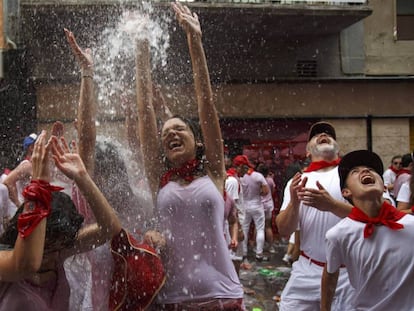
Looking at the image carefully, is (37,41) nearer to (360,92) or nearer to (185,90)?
(185,90)

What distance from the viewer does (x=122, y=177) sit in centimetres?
321

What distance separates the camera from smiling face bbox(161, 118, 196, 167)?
10.1 feet

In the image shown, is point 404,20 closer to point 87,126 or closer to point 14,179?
point 14,179

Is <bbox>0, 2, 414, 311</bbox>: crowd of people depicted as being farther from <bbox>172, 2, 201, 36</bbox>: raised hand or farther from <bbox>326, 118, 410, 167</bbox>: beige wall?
<bbox>326, 118, 410, 167</bbox>: beige wall

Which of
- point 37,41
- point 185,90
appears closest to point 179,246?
point 185,90

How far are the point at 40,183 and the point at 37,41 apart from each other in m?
11.5

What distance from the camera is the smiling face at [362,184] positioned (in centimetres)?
302

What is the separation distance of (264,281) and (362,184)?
4904 millimetres

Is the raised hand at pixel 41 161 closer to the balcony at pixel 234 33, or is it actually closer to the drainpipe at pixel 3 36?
the balcony at pixel 234 33

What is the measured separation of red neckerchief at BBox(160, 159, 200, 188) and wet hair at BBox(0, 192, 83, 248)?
30.3 inches

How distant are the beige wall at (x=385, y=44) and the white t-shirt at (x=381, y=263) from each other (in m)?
12.5

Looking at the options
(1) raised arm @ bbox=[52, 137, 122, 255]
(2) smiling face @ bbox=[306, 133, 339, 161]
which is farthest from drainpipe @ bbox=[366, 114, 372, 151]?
(1) raised arm @ bbox=[52, 137, 122, 255]

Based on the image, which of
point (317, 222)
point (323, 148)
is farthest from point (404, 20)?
point (317, 222)

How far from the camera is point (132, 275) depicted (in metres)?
2.67
